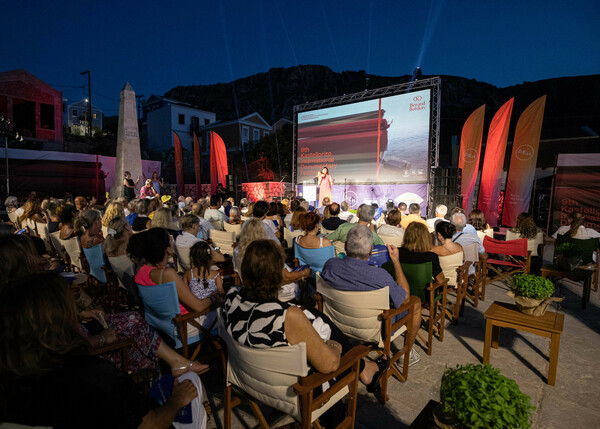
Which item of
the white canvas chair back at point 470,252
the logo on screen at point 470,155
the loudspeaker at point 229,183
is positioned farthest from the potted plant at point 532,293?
the loudspeaker at point 229,183

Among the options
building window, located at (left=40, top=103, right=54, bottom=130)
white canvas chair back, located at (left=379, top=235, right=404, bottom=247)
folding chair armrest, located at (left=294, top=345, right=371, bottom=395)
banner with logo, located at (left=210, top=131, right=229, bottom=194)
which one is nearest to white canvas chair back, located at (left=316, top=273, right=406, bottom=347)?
folding chair armrest, located at (left=294, top=345, right=371, bottom=395)

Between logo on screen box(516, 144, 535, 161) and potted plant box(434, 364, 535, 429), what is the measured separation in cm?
967

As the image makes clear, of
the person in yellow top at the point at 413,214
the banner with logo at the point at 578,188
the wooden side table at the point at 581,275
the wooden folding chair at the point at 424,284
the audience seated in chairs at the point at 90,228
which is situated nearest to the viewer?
the wooden folding chair at the point at 424,284

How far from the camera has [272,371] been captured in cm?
157

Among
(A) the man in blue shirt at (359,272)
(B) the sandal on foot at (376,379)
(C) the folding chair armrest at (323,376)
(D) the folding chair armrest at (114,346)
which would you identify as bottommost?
(B) the sandal on foot at (376,379)

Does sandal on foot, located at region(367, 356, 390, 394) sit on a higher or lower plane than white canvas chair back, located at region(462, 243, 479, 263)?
lower

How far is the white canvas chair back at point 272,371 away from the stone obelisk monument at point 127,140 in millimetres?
12708

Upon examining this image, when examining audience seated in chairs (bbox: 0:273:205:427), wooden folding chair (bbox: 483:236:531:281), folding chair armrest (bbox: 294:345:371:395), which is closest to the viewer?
audience seated in chairs (bbox: 0:273:205:427)

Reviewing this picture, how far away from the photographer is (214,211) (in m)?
6.40

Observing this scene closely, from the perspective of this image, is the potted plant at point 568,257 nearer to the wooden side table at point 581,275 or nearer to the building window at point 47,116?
the wooden side table at point 581,275

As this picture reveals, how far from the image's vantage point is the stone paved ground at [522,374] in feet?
7.31

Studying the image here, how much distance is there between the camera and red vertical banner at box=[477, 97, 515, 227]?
916cm

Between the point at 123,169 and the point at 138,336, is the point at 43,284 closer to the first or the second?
the point at 138,336

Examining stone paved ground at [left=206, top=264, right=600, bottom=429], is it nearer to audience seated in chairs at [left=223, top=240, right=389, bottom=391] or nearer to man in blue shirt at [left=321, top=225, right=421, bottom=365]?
man in blue shirt at [left=321, top=225, right=421, bottom=365]
